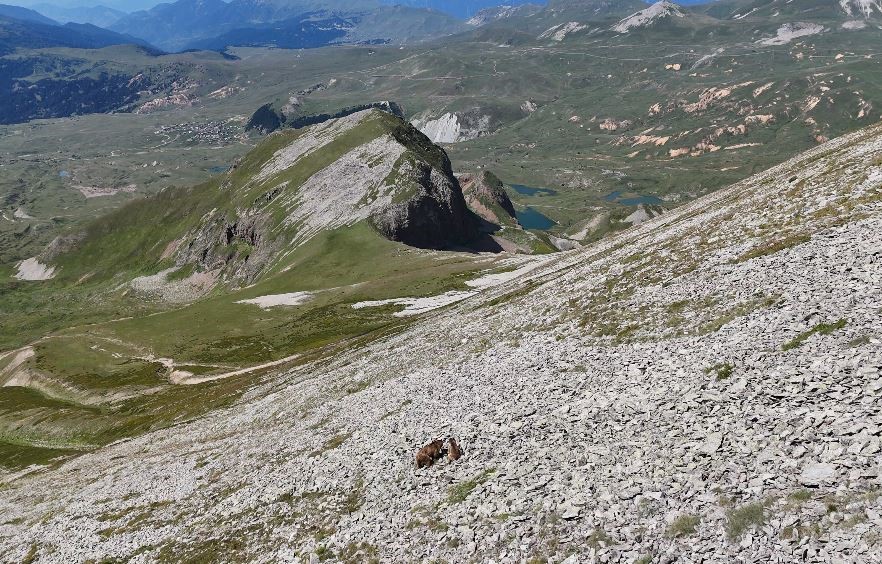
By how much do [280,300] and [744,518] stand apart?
148760 millimetres

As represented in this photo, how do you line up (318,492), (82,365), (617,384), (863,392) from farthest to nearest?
(82,365) → (318,492) → (617,384) → (863,392)

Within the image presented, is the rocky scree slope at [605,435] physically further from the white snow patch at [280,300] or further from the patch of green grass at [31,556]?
the white snow patch at [280,300]

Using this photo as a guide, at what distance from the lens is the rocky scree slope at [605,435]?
67.2 ft

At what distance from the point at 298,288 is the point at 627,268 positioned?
129m

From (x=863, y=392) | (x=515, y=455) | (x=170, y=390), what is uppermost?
(x=863, y=392)

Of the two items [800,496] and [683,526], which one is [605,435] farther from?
Result: [800,496]

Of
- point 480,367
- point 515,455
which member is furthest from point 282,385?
point 515,455

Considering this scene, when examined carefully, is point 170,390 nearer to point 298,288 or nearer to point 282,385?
point 282,385

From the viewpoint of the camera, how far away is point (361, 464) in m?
37.4

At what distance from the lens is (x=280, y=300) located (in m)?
156

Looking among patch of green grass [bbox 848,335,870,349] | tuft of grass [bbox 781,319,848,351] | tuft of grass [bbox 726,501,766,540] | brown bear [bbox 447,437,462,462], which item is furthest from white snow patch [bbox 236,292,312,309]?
tuft of grass [bbox 726,501,766,540]

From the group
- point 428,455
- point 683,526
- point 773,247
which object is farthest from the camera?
point 773,247

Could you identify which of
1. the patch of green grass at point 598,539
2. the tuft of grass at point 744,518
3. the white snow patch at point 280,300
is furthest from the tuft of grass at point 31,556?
the white snow patch at point 280,300

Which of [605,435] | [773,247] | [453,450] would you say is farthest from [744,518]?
[773,247]
